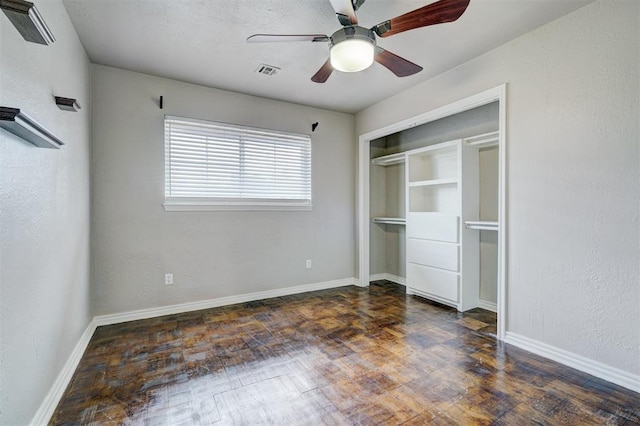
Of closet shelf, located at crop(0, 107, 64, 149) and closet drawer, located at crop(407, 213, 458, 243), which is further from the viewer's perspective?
closet drawer, located at crop(407, 213, 458, 243)

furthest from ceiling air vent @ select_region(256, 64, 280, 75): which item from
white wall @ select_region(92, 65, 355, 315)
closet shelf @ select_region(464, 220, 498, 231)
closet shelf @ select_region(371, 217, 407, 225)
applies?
closet shelf @ select_region(464, 220, 498, 231)

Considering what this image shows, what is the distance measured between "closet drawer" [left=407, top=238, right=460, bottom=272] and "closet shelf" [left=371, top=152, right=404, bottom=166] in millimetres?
1233

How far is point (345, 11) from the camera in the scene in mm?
1794

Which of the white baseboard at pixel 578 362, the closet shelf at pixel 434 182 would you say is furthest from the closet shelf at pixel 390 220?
the white baseboard at pixel 578 362

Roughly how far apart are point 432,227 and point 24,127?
377cm

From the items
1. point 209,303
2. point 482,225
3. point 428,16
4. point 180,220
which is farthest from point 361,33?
point 209,303

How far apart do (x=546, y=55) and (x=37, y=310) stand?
3948 mm

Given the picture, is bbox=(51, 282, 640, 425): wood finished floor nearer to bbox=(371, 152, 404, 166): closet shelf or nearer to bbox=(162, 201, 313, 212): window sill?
bbox=(162, 201, 313, 212): window sill

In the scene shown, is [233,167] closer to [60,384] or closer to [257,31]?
[257,31]

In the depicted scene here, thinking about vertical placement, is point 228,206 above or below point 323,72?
below

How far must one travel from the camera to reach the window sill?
3.46 m

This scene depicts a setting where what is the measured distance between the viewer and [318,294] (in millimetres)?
4242

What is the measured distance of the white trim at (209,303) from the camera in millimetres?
3178

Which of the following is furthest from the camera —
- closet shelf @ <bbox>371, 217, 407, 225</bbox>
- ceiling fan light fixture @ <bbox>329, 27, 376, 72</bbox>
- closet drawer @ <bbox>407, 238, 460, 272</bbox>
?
closet shelf @ <bbox>371, 217, 407, 225</bbox>
